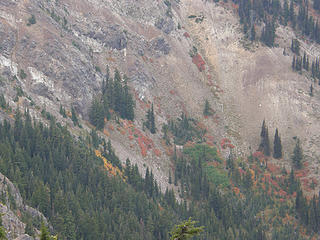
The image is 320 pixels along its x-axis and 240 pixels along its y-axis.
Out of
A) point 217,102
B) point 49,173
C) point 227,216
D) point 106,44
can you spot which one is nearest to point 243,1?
point 217,102

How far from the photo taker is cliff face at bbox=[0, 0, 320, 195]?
104562 mm

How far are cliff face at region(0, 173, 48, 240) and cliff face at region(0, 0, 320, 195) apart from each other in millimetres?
33332

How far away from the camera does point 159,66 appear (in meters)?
134

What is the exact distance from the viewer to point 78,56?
114250 millimetres

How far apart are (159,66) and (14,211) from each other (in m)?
83.5

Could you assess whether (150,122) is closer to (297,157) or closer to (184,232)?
(297,157)

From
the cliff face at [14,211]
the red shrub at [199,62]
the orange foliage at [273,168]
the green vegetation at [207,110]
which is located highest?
the cliff face at [14,211]

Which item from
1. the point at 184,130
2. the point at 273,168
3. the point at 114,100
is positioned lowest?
the point at 273,168

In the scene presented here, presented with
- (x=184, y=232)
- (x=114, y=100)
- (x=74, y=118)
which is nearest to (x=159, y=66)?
(x=114, y=100)

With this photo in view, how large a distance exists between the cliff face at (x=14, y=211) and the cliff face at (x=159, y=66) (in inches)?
1312

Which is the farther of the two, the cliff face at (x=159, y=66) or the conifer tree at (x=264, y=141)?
the conifer tree at (x=264, y=141)

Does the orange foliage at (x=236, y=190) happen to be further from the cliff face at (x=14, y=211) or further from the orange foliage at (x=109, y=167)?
the cliff face at (x=14, y=211)

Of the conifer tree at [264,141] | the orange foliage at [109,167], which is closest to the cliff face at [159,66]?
the conifer tree at [264,141]

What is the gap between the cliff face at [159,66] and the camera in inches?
4117
